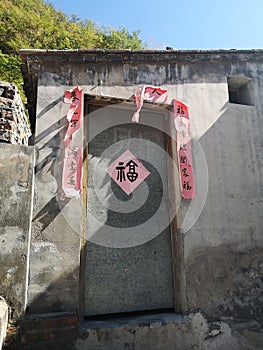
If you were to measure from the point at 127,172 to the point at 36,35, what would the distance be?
42.7 feet

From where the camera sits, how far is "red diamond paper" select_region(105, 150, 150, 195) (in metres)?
5.23

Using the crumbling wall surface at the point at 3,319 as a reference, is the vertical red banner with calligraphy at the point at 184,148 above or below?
above

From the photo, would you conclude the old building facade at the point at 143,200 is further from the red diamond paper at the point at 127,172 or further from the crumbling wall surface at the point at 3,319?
the crumbling wall surface at the point at 3,319

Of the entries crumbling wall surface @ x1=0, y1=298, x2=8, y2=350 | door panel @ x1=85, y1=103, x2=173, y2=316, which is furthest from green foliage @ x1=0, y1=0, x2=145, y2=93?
crumbling wall surface @ x1=0, y1=298, x2=8, y2=350

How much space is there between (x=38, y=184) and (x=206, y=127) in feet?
12.4

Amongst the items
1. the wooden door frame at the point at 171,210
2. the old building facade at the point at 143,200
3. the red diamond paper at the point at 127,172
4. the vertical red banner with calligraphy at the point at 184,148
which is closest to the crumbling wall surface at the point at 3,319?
the old building facade at the point at 143,200

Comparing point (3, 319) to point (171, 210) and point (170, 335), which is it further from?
point (171, 210)

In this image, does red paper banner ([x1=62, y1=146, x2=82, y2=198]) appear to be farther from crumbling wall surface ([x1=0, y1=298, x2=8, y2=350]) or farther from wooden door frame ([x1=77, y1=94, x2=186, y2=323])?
crumbling wall surface ([x1=0, y1=298, x2=8, y2=350])

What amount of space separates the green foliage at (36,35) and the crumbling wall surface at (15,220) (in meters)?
8.28

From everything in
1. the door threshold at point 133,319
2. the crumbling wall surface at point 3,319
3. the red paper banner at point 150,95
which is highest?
the red paper banner at point 150,95

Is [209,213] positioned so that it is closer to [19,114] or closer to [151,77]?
[151,77]

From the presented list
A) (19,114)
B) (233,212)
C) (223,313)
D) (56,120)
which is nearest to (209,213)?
(233,212)

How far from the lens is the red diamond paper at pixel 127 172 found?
17.2 feet

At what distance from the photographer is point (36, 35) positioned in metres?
14.3
